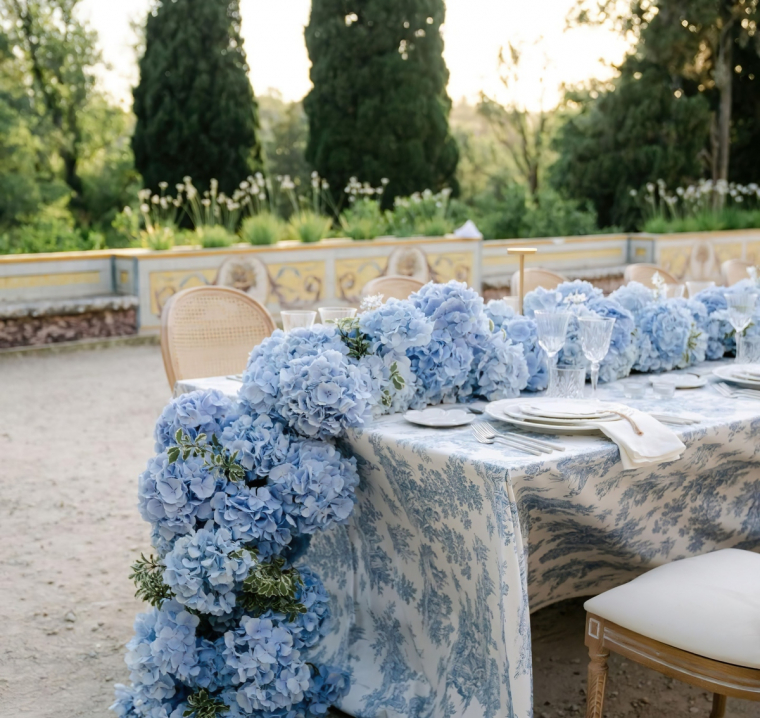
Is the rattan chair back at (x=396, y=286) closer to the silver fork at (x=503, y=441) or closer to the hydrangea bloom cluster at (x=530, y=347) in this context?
the hydrangea bloom cluster at (x=530, y=347)

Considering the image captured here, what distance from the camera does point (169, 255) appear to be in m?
7.34

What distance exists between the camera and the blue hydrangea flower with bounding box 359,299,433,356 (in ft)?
6.53

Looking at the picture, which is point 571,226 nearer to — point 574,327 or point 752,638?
point 574,327

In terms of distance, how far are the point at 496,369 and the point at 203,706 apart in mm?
996

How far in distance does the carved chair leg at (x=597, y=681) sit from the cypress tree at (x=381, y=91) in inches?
435

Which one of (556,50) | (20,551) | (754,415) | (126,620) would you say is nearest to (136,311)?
(20,551)

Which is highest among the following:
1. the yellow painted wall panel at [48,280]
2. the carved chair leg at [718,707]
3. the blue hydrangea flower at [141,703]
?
the yellow painted wall panel at [48,280]

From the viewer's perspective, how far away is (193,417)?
188 centimetres

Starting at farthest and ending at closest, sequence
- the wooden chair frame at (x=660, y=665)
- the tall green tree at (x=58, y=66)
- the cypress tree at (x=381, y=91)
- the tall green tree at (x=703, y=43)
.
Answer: the tall green tree at (x=58, y=66) → the tall green tree at (x=703, y=43) → the cypress tree at (x=381, y=91) → the wooden chair frame at (x=660, y=665)

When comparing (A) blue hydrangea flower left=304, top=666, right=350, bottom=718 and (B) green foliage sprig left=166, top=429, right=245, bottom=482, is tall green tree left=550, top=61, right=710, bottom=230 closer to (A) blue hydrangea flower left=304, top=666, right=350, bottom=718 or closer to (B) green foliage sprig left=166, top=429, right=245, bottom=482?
(A) blue hydrangea flower left=304, top=666, right=350, bottom=718

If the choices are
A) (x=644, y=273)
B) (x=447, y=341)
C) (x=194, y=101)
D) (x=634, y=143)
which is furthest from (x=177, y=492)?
(x=634, y=143)

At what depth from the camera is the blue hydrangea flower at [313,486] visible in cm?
182

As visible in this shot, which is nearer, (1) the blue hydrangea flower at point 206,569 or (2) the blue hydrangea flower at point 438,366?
(1) the blue hydrangea flower at point 206,569

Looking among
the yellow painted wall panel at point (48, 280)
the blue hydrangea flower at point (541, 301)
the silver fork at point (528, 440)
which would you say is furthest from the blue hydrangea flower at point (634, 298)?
the yellow painted wall panel at point (48, 280)
